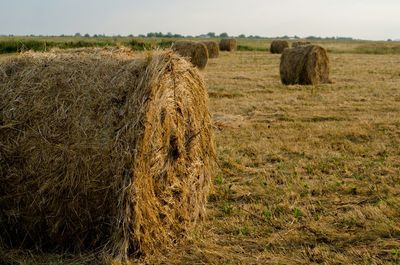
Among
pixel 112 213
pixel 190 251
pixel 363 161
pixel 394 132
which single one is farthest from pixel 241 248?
pixel 394 132

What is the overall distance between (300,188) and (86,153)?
3168 mm

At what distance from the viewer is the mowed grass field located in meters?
4.84

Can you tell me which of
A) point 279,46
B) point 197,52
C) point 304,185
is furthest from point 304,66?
point 279,46

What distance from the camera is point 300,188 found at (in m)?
6.68

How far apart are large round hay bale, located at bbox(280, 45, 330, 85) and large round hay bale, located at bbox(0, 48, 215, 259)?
1291 centimetres

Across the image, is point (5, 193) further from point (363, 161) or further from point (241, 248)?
point (363, 161)

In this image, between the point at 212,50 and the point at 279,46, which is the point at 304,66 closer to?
the point at 212,50

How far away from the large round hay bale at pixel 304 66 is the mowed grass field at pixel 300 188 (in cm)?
414

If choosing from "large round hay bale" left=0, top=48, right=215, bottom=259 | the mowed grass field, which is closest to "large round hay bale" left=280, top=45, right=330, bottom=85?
the mowed grass field

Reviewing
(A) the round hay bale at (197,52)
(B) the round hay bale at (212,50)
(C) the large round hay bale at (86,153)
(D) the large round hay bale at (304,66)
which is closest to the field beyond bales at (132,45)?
(C) the large round hay bale at (86,153)

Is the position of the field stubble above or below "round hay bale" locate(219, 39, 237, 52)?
below

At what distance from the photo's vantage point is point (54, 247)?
468 centimetres

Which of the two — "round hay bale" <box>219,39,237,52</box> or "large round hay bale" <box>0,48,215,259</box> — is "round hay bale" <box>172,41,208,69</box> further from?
"round hay bale" <box>219,39,237,52</box>

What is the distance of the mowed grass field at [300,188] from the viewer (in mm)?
4844
